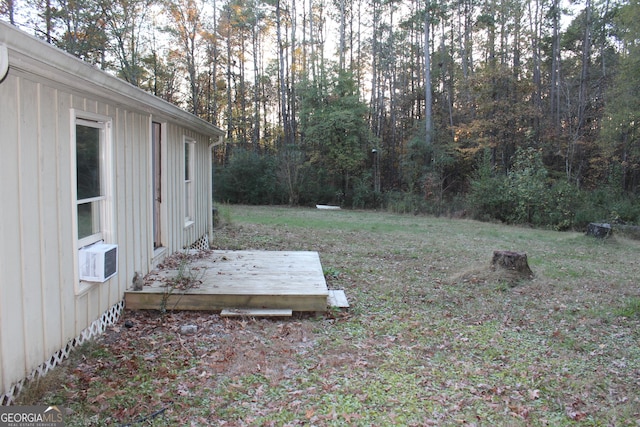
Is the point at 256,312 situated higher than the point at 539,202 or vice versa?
the point at 539,202

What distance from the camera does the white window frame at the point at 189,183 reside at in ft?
22.0

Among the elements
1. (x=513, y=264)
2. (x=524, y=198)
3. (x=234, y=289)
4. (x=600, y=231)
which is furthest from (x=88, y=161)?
(x=524, y=198)

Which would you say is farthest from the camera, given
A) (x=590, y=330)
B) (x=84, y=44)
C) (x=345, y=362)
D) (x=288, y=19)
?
(x=288, y=19)

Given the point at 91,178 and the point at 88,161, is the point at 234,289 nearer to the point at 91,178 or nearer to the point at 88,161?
the point at 91,178

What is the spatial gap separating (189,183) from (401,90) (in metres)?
20.6

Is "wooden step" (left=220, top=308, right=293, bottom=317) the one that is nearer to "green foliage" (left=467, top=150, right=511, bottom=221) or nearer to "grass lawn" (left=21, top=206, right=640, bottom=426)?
"grass lawn" (left=21, top=206, right=640, bottom=426)

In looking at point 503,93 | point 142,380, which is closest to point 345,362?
point 142,380

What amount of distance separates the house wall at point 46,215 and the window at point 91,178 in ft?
0.35

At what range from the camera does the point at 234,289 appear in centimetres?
468

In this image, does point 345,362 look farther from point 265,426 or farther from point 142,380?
point 142,380

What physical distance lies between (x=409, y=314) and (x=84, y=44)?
54.3 ft

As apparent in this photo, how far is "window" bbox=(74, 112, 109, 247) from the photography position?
3.42 metres

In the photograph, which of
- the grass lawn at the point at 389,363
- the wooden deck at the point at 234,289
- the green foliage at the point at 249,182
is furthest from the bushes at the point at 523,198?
the wooden deck at the point at 234,289

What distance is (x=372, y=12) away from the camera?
24719 mm
